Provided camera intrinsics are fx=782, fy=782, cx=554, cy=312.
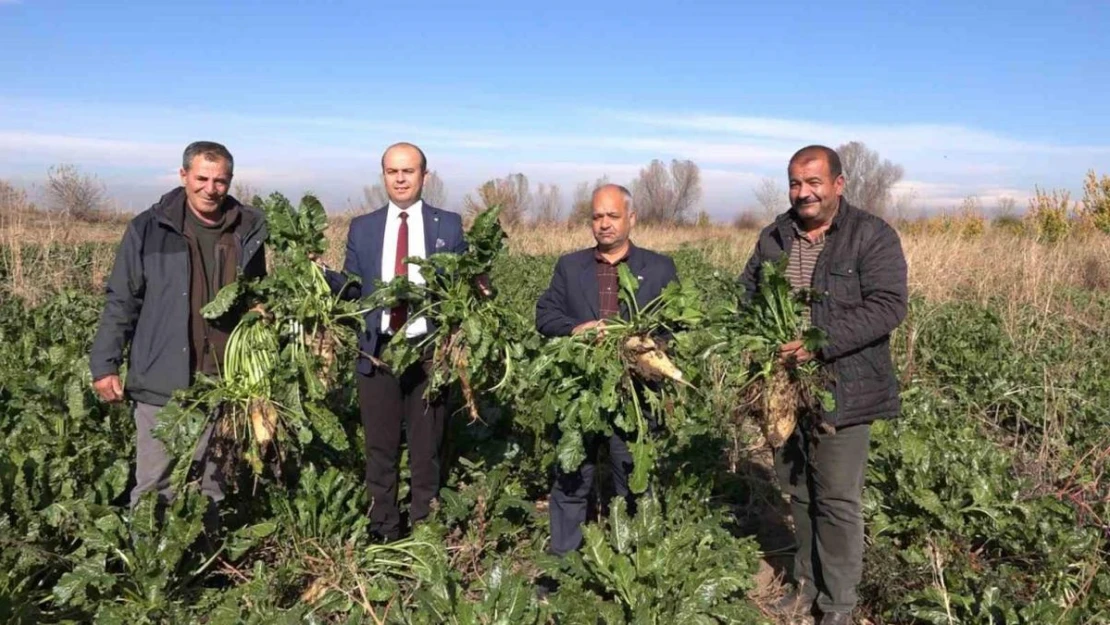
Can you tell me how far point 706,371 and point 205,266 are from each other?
239 centimetres

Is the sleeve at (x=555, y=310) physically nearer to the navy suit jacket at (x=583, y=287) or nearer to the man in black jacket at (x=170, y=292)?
the navy suit jacket at (x=583, y=287)

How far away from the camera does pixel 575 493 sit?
12.8 ft

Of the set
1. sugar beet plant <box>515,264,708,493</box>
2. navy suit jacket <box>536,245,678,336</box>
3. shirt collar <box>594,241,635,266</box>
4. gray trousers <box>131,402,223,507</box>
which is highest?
shirt collar <box>594,241,635,266</box>

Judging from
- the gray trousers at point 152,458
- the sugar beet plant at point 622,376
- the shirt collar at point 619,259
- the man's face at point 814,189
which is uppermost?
the man's face at point 814,189

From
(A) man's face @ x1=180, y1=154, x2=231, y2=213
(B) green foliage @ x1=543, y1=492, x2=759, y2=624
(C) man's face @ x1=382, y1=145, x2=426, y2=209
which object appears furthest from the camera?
(C) man's face @ x1=382, y1=145, x2=426, y2=209

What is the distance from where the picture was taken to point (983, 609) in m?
3.33

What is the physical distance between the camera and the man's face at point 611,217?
362cm

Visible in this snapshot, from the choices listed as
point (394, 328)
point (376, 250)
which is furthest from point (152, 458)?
point (376, 250)

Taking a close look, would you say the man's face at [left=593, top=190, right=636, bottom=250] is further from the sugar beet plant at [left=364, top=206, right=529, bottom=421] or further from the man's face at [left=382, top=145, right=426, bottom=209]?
the man's face at [left=382, top=145, right=426, bottom=209]

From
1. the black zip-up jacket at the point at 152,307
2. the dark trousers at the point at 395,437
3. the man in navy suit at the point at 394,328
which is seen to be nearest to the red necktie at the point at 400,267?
the man in navy suit at the point at 394,328

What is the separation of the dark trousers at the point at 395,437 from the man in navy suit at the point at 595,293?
0.71 metres

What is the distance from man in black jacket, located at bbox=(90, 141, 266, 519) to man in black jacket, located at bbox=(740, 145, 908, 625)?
2.50 meters

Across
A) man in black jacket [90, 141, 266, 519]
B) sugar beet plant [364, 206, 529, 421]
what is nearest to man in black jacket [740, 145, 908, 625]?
sugar beet plant [364, 206, 529, 421]

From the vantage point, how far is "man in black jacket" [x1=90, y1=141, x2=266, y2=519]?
3555mm
